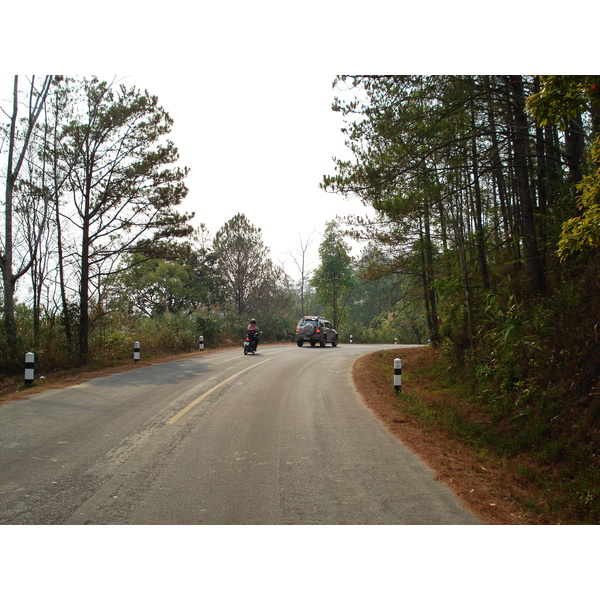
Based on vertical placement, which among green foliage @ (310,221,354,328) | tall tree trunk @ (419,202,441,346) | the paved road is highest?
green foliage @ (310,221,354,328)

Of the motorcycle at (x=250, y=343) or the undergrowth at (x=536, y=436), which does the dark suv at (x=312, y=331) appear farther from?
the undergrowth at (x=536, y=436)

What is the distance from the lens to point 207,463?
5.87m

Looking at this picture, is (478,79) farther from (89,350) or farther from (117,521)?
(89,350)

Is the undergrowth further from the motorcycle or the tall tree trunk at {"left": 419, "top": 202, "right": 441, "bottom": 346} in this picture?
the motorcycle

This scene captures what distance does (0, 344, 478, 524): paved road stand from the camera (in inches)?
173

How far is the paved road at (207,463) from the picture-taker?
14.4ft

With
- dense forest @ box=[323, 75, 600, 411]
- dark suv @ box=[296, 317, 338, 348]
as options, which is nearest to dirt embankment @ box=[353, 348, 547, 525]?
dense forest @ box=[323, 75, 600, 411]

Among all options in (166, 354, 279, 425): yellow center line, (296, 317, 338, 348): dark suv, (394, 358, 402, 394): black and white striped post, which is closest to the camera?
(166, 354, 279, 425): yellow center line

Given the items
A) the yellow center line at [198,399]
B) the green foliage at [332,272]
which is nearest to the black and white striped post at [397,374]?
the yellow center line at [198,399]

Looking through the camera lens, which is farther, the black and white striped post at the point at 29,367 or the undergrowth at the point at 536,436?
the black and white striped post at the point at 29,367

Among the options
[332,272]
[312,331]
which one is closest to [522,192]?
[312,331]

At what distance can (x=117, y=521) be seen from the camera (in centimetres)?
411

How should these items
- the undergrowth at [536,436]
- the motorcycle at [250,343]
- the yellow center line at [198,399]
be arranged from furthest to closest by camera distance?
the motorcycle at [250,343] → the yellow center line at [198,399] → the undergrowth at [536,436]

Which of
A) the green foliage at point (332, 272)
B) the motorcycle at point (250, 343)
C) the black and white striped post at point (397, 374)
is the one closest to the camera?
the black and white striped post at point (397, 374)
